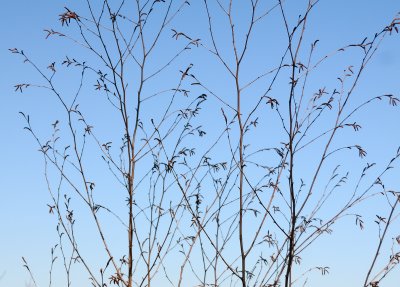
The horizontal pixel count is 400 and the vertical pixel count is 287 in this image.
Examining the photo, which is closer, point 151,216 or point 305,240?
point 305,240

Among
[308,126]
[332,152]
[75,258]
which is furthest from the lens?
[75,258]

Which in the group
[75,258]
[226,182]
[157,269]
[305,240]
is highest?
[226,182]

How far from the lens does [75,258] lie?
371 cm

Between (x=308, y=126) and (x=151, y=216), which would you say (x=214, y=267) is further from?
(x=308, y=126)

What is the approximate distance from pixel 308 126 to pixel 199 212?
1.20 metres

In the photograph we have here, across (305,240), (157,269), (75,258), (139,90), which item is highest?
(139,90)

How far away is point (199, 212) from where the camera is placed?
3.46 meters

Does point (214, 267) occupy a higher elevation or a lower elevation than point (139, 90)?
lower

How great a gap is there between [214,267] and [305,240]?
4.26 ft

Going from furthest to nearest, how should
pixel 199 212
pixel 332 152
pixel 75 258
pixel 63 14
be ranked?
pixel 75 258
pixel 199 212
pixel 63 14
pixel 332 152

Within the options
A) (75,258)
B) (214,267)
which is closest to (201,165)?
(214,267)

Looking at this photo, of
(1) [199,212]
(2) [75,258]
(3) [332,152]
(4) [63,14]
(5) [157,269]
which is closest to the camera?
(3) [332,152]

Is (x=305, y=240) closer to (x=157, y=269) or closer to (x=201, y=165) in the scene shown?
(x=157, y=269)

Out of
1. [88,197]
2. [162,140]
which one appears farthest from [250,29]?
[88,197]
